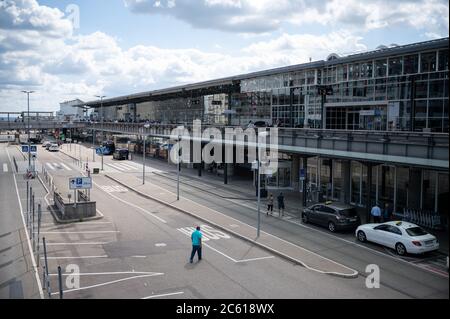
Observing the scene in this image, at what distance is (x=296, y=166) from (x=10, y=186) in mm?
27095

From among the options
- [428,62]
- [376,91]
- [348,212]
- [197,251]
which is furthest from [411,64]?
[197,251]

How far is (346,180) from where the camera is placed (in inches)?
1332

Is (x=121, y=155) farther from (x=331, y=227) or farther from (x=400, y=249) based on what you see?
(x=400, y=249)

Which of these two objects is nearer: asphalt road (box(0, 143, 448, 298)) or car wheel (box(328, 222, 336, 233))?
asphalt road (box(0, 143, 448, 298))

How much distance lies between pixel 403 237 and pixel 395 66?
20191 mm

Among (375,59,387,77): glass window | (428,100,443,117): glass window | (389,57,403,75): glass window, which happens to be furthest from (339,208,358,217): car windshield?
(375,59,387,77): glass window

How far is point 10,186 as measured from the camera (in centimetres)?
4359

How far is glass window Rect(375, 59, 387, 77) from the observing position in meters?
37.1

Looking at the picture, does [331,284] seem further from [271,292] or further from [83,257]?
[83,257]

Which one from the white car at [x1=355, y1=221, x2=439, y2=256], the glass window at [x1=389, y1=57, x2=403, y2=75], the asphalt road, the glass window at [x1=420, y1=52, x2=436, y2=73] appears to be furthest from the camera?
the glass window at [x1=389, y1=57, x2=403, y2=75]

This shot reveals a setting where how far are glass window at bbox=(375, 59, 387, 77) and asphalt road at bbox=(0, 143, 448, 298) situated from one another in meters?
17.0

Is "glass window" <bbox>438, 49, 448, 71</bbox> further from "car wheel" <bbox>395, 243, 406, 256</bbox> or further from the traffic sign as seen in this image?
the traffic sign

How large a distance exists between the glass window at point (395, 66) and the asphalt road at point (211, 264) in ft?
55.1

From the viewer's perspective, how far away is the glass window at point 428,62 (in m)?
32.8
